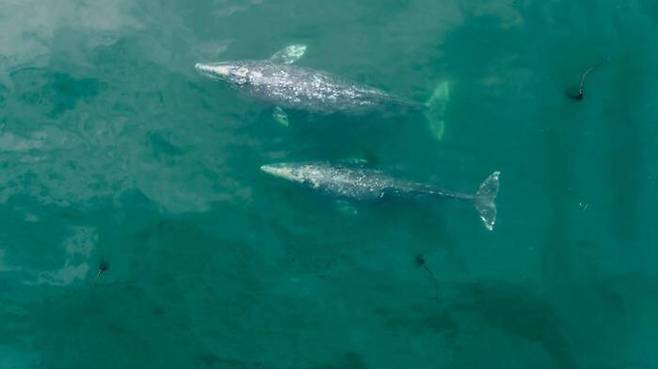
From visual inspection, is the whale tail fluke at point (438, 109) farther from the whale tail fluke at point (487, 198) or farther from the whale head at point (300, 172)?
the whale head at point (300, 172)

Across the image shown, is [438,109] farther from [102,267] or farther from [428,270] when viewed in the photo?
[102,267]

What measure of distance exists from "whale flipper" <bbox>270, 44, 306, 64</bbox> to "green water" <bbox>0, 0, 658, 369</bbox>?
15.2 inches

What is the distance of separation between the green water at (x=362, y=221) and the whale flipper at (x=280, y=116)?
20 centimetres

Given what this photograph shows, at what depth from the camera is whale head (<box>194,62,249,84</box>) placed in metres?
21.0

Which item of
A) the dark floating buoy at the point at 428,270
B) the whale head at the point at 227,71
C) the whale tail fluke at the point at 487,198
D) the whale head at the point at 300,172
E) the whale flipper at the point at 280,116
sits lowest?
the dark floating buoy at the point at 428,270

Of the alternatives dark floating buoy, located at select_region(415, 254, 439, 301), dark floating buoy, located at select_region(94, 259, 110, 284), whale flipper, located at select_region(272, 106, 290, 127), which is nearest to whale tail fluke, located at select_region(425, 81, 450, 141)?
dark floating buoy, located at select_region(415, 254, 439, 301)

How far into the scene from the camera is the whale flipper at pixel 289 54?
2112cm

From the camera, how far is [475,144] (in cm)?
2116

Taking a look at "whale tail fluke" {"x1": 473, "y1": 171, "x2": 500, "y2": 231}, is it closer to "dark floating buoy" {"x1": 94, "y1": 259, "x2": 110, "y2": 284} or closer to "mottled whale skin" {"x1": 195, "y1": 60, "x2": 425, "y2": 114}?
"mottled whale skin" {"x1": 195, "y1": 60, "x2": 425, "y2": 114}

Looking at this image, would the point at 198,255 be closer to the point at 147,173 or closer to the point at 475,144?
the point at 147,173

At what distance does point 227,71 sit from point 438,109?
7455mm

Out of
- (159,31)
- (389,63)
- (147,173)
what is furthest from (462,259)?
(159,31)

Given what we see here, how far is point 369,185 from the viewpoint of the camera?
2061 cm

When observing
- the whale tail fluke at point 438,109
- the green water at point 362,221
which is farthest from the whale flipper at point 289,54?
the whale tail fluke at point 438,109
